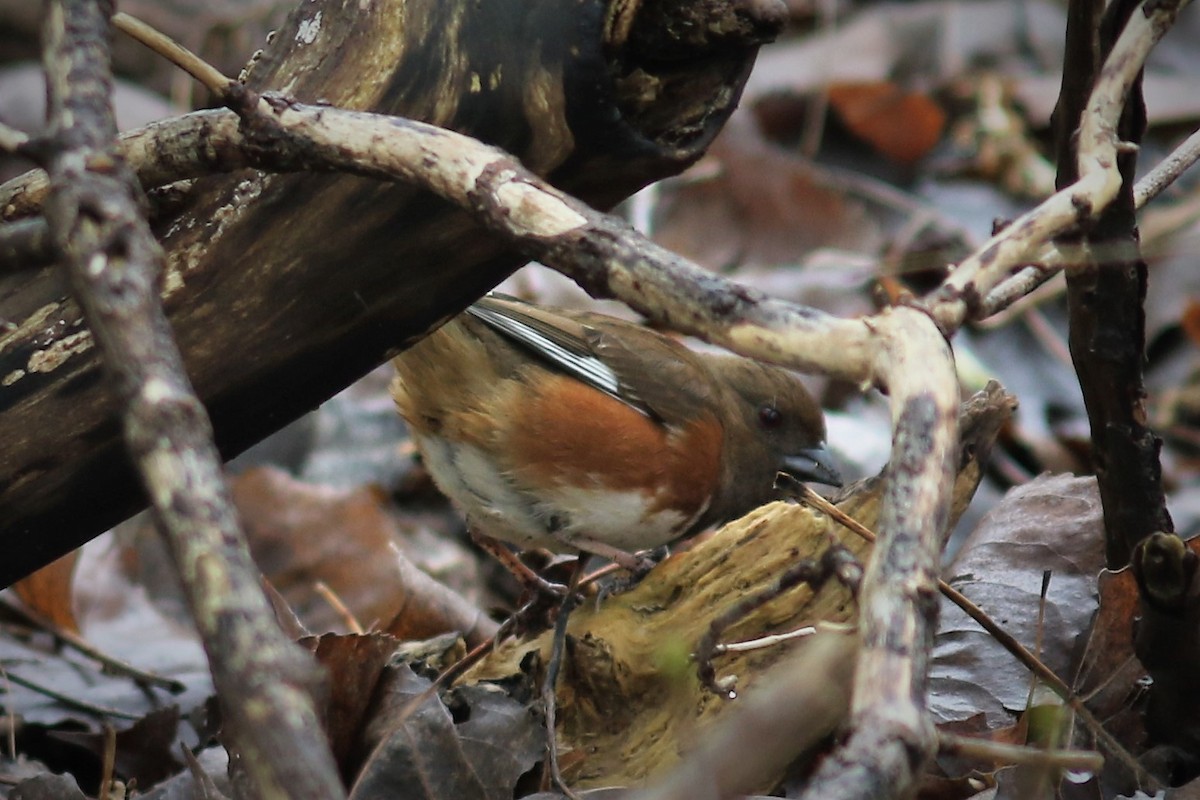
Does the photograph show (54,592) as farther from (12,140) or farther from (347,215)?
(12,140)

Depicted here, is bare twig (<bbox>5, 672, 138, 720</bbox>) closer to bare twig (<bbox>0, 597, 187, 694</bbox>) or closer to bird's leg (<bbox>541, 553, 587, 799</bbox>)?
bare twig (<bbox>0, 597, 187, 694</bbox>)

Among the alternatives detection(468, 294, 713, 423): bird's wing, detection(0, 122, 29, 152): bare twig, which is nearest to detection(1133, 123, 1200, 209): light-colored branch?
detection(468, 294, 713, 423): bird's wing

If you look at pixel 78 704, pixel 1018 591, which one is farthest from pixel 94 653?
pixel 1018 591

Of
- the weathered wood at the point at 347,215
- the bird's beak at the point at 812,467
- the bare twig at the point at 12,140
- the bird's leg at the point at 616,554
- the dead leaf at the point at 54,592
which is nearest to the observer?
the bare twig at the point at 12,140

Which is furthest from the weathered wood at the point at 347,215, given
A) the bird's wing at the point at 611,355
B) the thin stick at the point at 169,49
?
the bird's wing at the point at 611,355

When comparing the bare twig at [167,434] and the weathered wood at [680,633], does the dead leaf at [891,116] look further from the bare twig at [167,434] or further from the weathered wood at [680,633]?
the bare twig at [167,434]

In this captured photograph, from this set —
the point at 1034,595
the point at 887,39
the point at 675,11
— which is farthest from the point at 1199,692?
the point at 887,39
